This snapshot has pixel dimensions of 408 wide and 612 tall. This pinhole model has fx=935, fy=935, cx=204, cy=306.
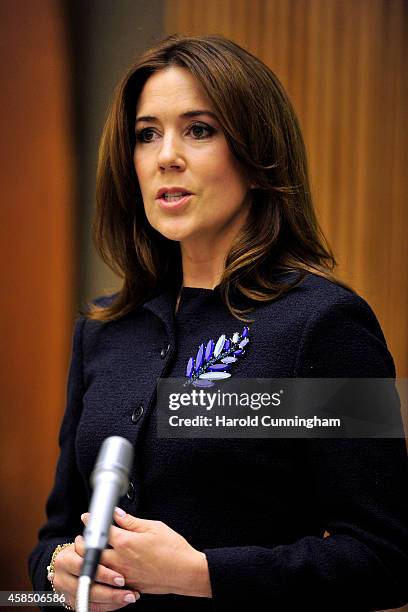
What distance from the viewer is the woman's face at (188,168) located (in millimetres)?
1441

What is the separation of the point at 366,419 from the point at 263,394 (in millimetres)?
153

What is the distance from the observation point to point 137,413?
56.4 inches

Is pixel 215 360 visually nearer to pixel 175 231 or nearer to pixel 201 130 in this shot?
pixel 175 231

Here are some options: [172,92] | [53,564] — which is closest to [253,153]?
[172,92]

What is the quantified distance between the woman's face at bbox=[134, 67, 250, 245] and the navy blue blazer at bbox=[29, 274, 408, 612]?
0.44 feet

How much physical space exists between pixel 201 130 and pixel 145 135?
13 cm

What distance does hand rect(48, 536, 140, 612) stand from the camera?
126 centimetres

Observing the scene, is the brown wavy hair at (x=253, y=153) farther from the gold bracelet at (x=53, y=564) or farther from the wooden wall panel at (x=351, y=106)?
the wooden wall panel at (x=351, y=106)

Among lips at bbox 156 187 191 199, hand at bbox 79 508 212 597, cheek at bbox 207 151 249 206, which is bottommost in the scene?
hand at bbox 79 508 212 597

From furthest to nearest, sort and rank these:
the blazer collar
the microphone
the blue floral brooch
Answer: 1. the blazer collar
2. the blue floral brooch
3. the microphone

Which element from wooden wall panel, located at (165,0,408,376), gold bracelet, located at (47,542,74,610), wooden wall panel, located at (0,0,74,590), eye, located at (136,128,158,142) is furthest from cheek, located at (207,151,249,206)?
wooden wall panel, located at (0,0,74,590)

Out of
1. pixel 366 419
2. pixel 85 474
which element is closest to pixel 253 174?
pixel 366 419

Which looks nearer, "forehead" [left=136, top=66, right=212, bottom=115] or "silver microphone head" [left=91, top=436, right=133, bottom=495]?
"silver microphone head" [left=91, top=436, right=133, bottom=495]

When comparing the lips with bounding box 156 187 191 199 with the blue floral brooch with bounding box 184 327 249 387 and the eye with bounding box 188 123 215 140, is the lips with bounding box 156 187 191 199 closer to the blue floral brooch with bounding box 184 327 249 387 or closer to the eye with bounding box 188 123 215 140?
the eye with bounding box 188 123 215 140
